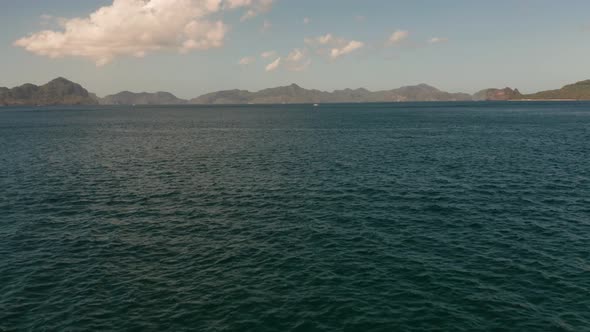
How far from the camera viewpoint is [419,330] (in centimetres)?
2709

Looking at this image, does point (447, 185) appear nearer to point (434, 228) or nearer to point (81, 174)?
point (434, 228)

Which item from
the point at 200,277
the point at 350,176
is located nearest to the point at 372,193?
the point at 350,176

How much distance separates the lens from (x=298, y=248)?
41.2 metres

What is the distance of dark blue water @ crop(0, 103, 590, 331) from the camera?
2908 centimetres

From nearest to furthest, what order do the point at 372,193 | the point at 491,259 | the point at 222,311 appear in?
the point at 222,311
the point at 491,259
the point at 372,193

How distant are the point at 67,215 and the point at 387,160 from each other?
66.9 meters

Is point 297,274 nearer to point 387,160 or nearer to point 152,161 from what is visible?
point 387,160

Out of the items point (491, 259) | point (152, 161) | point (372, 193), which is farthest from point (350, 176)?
point (152, 161)

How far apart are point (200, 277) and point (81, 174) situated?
56611mm

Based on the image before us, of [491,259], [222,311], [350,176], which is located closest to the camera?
[222,311]

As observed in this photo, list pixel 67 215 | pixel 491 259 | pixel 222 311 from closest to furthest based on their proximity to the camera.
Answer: pixel 222 311, pixel 491 259, pixel 67 215

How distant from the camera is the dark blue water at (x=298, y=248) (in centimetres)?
2908

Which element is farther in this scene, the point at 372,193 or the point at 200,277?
the point at 372,193

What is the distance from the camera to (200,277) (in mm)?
35031
